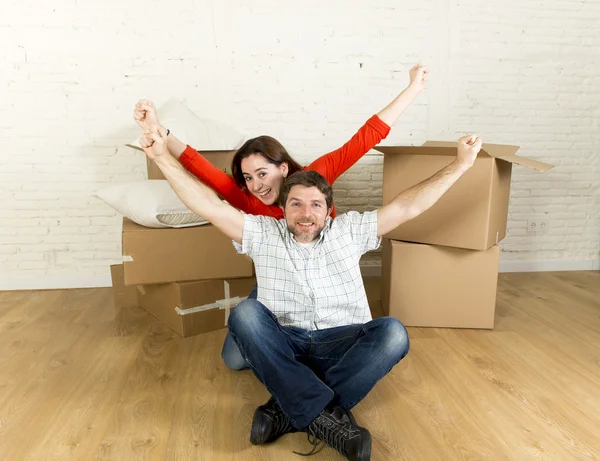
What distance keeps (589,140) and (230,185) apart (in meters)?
2.60

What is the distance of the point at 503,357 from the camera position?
6.68ft

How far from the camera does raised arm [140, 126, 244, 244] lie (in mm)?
1498

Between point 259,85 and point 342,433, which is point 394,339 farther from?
point 259,85

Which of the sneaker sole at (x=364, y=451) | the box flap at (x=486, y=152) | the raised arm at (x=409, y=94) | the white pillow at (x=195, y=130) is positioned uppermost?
the raised arm at (x=409, y=94)

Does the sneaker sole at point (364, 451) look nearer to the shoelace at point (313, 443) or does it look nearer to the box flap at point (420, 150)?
the shoelace at point (313, 443)

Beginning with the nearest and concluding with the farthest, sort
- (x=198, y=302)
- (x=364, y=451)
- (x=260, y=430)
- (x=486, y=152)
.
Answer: (x=364, y=451)
(x=260, y=430)
(x=486, y=152)
(x=198, y=302)

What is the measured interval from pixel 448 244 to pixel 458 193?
0.76 feet

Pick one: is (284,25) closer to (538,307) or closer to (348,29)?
(348,29)

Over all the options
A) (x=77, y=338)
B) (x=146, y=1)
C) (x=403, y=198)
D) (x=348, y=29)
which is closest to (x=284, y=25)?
(x=348, y=29)

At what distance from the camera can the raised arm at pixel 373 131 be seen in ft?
5.97

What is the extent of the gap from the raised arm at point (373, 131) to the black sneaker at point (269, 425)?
0.86 m

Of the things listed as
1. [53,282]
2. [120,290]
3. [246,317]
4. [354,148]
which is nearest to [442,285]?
[354,148]

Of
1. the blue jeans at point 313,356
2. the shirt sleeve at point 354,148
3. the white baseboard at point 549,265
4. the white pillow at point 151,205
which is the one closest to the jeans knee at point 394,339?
the blue jeans at point 313,356

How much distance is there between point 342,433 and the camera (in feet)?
4.49
